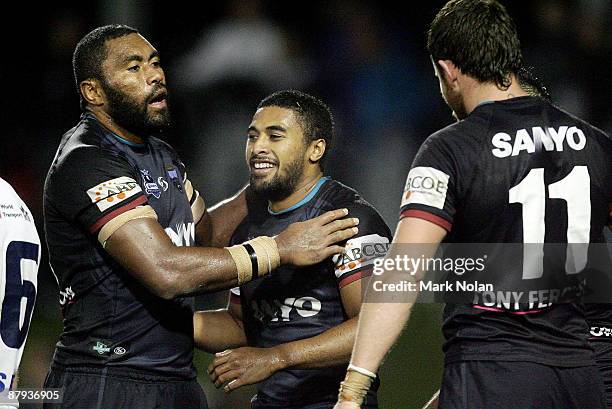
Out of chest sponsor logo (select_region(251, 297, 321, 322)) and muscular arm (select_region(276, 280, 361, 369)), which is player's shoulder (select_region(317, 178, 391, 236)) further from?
chest sponsor logo (select_region(251, 297, 321, 322))

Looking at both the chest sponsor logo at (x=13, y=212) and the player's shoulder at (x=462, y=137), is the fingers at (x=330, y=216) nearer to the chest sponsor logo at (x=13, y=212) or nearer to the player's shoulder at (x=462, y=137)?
the player's shoulder at (x=462, y=137)

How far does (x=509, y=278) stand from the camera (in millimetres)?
3184

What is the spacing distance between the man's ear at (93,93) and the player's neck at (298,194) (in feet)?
3.17

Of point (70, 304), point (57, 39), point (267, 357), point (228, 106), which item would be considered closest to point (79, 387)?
point (70, 304)

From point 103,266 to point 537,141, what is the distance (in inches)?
71.5

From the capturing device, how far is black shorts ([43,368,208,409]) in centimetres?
376

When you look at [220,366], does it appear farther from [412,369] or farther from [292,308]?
[412,369]

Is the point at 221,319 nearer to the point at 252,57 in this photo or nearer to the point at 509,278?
the point at 509,278

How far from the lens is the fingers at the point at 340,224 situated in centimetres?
395

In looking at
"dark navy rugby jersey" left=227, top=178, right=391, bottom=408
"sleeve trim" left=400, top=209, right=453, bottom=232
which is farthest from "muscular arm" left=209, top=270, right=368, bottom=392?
"sleeve trim" left=400, top=209, right=453, bottom=232

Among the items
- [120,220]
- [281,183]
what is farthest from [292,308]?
[120,220]

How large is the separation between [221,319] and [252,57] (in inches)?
169

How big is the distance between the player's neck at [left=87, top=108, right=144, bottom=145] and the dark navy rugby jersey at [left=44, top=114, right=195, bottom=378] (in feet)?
0.29

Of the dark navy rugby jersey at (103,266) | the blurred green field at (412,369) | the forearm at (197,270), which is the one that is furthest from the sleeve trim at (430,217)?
the blurred green field at (412,369)
